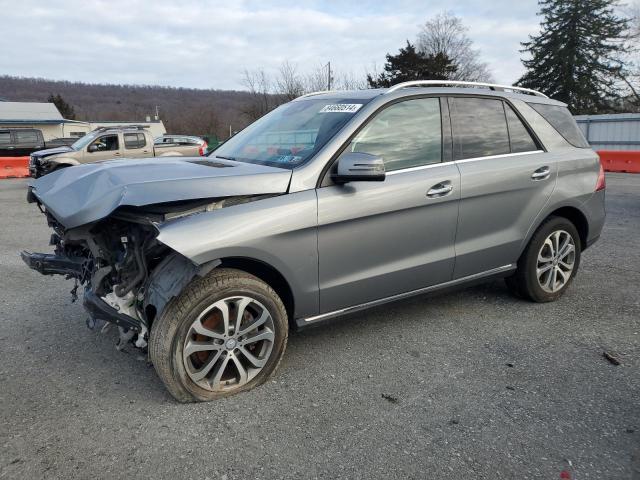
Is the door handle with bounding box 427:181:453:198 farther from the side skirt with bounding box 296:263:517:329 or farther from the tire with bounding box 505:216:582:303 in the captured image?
the tire with bounding box 505:216:582:303

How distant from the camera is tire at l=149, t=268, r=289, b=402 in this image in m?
2.69

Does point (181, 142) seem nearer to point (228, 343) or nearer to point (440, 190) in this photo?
point (440, 190)

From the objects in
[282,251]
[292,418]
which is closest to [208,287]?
[282,251]

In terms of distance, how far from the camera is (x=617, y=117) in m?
22.2

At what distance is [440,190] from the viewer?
136 inches

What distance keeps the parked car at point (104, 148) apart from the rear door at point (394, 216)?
11.5 m

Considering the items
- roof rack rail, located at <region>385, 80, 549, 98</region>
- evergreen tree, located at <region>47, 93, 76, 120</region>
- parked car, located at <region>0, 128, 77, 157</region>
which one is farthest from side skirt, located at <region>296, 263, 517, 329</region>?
evergreen tree, located at <region>47, 93, 76, 120</region>

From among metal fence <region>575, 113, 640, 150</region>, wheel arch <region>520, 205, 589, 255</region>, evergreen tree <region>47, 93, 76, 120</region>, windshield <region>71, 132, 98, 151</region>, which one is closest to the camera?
wheel arch <region>520, 205, 589, 255</region>

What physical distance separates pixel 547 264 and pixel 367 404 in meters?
2.36

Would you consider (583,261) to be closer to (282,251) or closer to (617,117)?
(282,251)

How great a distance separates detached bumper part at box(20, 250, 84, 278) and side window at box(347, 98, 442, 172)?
1.98 meters

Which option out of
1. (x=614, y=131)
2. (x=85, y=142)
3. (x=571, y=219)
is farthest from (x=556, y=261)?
(x=614, y=131)

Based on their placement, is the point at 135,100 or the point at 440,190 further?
the point at 135,100

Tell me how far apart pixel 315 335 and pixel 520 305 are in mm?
1891
